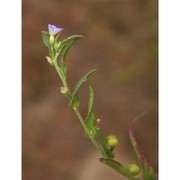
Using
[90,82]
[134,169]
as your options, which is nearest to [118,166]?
[134,169]

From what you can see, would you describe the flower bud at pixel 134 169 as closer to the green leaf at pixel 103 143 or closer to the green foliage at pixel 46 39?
the green leaf at pixel 103 143

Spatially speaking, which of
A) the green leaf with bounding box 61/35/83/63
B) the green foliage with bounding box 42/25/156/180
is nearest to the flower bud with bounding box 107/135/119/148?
the green foliage with bounding box 42/25/156/180

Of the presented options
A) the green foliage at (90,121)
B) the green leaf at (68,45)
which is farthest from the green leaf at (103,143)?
the green leaf at (68,45)

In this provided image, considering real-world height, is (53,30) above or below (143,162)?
above

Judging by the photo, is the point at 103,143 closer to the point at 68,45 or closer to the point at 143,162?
the point at 143,162

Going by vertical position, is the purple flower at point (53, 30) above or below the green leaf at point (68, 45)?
above

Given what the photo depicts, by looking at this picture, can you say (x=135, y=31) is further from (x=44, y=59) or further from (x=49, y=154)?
(x=49, y=154)
